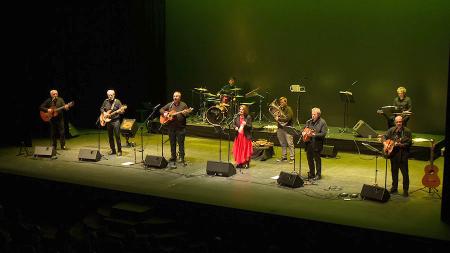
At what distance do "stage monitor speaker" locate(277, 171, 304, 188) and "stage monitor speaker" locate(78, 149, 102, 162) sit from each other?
15.5 ft

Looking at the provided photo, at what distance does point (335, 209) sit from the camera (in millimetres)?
10852

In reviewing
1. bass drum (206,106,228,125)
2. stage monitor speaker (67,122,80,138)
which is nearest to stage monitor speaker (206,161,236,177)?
bass drum (206,106,228,125)

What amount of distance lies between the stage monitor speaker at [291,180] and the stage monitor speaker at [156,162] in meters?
2.89

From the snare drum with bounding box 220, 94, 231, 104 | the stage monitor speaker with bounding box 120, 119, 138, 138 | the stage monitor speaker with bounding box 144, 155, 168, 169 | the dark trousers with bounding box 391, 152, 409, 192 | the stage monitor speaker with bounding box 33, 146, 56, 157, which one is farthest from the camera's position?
the snare drum with bounding box 220, 94, 231, 104

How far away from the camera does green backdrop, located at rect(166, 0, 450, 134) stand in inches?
643

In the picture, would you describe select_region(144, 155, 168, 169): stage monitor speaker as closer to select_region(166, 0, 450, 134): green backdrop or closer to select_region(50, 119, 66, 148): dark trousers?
select_region(50, 119, 66, 148): dark trousers

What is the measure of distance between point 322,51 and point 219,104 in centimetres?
326

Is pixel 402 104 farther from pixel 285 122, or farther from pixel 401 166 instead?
pixel 401 166

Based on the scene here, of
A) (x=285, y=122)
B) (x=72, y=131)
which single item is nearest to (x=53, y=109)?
(x=72, y=131)

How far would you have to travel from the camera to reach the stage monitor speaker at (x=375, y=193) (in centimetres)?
1130

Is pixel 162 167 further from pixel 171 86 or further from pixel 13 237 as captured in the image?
pixel 171 86

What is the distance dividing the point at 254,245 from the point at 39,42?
33.0 ft

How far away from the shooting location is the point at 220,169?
13266 mm

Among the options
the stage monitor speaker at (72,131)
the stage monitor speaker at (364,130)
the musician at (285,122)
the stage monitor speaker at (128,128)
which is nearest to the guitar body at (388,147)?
the musician at (285,122)
